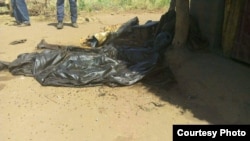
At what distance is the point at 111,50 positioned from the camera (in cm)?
688

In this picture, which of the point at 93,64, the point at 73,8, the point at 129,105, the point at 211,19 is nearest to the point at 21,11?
the point at 73,8

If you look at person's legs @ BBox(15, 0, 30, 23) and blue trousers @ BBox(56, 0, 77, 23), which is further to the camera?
person's legs @ BBox(15, 0, 30, 23)

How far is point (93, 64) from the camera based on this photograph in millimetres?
6527

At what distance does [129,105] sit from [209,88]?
4.32 ft

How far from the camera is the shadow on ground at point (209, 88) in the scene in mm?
5098

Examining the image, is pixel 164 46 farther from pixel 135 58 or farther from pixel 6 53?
pixel 6 53

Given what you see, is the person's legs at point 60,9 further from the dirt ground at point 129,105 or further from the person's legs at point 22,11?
the dirt ground at point 129,105

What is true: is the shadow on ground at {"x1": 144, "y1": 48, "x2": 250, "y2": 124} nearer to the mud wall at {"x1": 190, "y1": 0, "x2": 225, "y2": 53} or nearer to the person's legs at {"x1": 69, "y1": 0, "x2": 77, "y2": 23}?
the mud wall at {"x1": 190, "y1": 0, "x2": 225, "y2": 53}

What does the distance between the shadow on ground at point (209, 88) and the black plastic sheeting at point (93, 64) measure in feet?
1.36

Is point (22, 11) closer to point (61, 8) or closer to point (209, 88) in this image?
point (61, 8)

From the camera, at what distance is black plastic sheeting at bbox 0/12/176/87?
20.0 feet

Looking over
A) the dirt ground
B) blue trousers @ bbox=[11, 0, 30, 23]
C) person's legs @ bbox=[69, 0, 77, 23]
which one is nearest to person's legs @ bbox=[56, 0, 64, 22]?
person's legs @ bbox=[69, 0, 77, 23]

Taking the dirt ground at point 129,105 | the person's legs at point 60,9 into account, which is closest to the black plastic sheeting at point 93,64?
the dirt ground at point 129,105

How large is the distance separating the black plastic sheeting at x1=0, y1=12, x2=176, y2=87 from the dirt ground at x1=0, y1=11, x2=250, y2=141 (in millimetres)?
156
